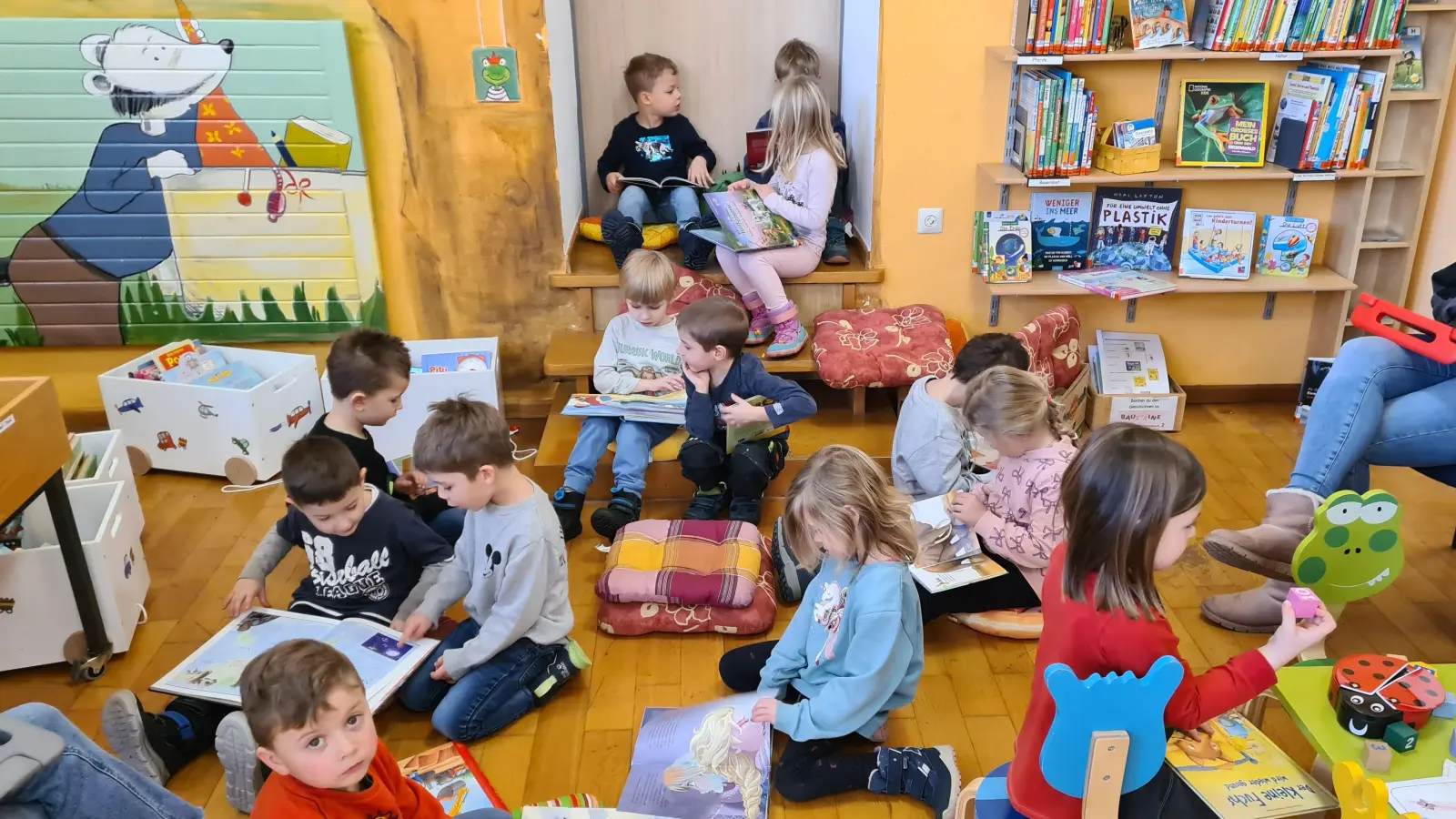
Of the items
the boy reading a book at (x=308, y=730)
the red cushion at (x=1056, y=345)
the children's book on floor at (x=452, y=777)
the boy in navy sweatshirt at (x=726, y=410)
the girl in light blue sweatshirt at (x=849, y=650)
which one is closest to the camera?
the boy reading a book at (x=308, y=730)

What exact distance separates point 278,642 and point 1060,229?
9.43ft

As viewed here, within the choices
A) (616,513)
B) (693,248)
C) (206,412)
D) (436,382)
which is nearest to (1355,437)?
(616,513)

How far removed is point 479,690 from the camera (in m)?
2.38

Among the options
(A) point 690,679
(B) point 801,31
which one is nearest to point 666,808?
Result: (A) point 690,679

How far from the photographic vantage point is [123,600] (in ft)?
8.86

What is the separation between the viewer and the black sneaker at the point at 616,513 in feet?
10.2

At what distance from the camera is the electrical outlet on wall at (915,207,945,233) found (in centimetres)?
383

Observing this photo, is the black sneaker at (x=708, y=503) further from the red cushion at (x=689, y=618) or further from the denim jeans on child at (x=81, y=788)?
the denim jeans on child at (x=81, y=788)

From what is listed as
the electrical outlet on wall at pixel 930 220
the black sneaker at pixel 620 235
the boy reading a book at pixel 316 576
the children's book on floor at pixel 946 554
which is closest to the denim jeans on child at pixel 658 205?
the black sneaker at pixel 620 235

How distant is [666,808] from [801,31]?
Result: 3.18 metres

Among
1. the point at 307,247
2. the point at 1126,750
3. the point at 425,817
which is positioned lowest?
the point at 425,817

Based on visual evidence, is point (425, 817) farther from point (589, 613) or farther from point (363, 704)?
point (589, 613)

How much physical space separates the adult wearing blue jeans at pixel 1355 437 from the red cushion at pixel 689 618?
3.61 ft

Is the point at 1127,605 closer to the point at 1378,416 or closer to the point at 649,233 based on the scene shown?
the point at 1378,416
